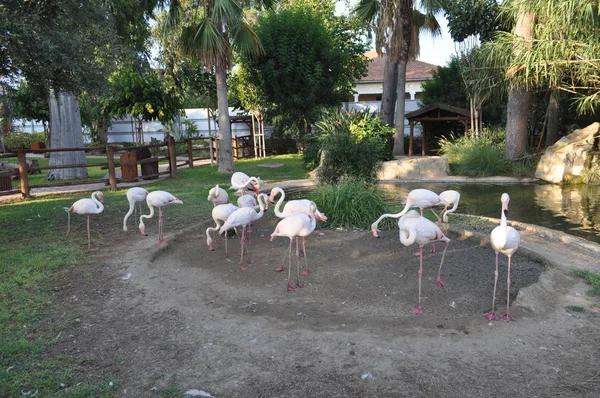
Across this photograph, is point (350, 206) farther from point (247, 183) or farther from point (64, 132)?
point (64, 132)

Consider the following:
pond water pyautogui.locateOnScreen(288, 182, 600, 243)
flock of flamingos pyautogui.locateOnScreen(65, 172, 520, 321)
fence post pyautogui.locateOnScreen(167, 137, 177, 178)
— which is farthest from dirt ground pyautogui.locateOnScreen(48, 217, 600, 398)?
fence post pyautogui.locateOnScreen(167, 137, 177, 178)

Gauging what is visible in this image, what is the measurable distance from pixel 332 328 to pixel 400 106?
1779cm

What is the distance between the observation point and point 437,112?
2222cm

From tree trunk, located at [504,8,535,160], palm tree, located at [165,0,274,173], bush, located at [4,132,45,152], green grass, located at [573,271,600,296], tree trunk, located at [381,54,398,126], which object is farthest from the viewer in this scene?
bush, located at [4,132,45,152]

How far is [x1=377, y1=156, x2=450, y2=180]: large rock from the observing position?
16.8 metres

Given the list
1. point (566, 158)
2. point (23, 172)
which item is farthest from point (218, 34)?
point (566, 158)

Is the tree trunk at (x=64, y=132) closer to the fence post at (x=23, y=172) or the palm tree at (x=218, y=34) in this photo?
the fence post at (x=23, y=172)

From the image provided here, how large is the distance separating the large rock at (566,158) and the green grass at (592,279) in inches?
418

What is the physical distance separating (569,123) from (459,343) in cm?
2296

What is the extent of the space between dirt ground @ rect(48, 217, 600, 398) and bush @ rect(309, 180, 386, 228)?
5.89 ft

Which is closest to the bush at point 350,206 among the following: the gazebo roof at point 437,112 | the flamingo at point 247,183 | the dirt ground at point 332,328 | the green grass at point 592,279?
the flamingo at point 247,183

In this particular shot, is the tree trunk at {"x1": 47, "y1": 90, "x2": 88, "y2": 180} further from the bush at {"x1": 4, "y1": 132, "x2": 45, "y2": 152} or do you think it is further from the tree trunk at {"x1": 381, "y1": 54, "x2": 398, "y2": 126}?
the bush at {"x1": 4, "y1": 132, "x2": 45, "y2": 152}

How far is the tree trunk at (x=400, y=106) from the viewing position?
2084cm

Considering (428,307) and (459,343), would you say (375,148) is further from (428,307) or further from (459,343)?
(459,343)
